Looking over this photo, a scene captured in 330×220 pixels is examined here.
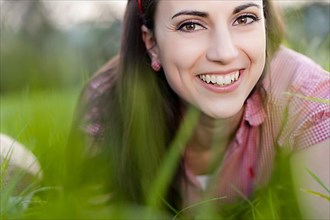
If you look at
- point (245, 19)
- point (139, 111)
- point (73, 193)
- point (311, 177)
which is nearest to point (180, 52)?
point (245, 19)

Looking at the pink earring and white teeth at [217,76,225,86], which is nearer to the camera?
white teeth at [217,76,225,86]

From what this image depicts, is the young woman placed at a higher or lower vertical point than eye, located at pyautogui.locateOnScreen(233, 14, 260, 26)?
lower

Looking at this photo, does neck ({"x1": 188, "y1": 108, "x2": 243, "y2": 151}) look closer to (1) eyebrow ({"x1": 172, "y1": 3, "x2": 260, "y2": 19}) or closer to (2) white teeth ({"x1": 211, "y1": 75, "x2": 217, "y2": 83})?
(2) white teeth ({"x1": 211, "y1": 75, "x2": 217, "y2": 83})

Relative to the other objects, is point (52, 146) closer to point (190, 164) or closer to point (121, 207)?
point (121, 207)

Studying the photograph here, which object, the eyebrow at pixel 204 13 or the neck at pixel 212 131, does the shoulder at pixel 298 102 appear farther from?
the eyebrow at pixel 204 13

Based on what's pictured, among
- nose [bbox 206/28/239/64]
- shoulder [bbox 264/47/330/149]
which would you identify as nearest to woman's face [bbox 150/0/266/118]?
nose [bbox 206/28/239/64]

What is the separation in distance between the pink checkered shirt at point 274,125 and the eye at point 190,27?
356mm

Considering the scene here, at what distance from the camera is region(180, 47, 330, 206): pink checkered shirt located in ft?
7.65

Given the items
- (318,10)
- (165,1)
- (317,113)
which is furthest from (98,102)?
(318,10)

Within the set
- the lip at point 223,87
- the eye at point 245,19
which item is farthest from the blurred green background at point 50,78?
the eye at point 245,19

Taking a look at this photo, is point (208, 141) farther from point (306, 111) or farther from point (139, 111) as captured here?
point (306, 111)

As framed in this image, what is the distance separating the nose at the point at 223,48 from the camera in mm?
2180

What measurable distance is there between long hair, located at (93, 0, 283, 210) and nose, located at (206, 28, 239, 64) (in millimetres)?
386

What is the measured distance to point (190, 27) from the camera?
229 centimetres
